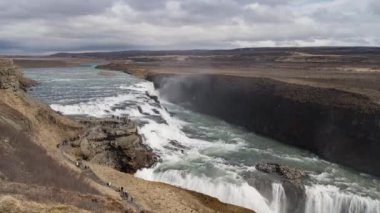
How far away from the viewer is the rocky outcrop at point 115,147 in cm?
3584

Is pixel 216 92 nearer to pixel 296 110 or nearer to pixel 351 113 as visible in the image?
pixel 296 110

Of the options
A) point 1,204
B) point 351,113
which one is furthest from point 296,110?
point 1,204

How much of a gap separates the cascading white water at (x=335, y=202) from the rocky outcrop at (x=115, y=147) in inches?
491

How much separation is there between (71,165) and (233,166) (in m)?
13.0

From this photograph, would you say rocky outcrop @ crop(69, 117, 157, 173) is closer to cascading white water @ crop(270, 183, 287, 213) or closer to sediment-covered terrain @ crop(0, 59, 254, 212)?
sediment-covered terrain @ crop(0, 59, 254, 212)

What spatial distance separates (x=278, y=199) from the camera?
3309 centimetres

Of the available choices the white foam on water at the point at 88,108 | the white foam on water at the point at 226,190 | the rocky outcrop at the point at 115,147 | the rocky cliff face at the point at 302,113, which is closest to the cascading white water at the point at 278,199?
the white foam on water at the point at 226,190

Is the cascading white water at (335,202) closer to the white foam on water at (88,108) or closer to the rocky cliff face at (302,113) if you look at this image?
the rocky cliff face at (302,113)

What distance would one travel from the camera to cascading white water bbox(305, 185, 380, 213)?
3109cm

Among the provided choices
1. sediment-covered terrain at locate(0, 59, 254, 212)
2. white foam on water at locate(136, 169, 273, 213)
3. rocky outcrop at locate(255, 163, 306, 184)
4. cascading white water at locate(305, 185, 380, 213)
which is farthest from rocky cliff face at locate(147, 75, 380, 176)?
sediment-covered terrain at locate(0, 59, 254, 212)

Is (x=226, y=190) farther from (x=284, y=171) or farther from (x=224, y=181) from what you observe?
(x=284, y=171)

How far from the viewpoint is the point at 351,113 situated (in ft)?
157

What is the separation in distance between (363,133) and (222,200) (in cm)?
1931

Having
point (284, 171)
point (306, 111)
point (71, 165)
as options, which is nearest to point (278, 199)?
point (284, 171)
